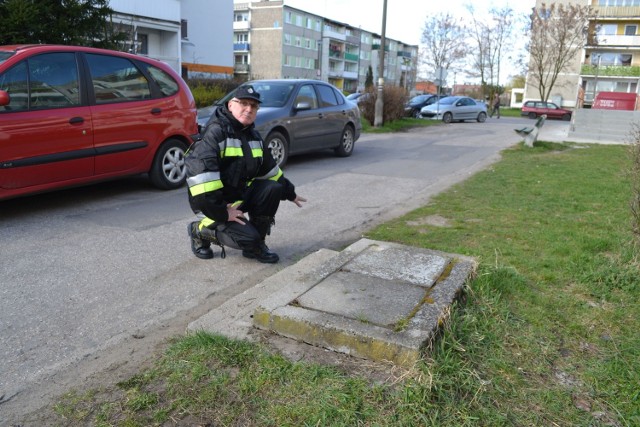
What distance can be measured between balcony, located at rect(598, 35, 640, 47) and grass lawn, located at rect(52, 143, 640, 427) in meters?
65.3

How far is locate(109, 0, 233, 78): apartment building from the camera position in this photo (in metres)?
31.3

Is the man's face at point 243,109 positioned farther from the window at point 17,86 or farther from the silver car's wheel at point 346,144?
the silver car's wheel at point 346,144

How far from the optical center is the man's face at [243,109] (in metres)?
4.27

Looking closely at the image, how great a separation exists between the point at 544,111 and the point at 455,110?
1926 centimetres

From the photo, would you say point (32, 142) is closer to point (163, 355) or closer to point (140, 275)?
point (140, 275)

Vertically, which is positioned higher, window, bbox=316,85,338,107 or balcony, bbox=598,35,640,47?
balcony, bbox=598,35,640,47

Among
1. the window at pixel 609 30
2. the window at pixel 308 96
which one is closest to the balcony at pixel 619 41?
the window at pixel 609 30

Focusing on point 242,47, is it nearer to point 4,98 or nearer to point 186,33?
point 186,33

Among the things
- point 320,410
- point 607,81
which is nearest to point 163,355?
point 320,410

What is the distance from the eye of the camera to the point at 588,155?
13172mm

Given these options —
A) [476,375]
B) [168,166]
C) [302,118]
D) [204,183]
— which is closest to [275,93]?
[302,118]

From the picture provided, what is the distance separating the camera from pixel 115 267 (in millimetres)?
4613

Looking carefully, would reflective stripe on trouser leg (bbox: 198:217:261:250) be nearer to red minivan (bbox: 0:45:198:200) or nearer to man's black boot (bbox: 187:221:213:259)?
man's black boot (bbox: 187:221:213:259)

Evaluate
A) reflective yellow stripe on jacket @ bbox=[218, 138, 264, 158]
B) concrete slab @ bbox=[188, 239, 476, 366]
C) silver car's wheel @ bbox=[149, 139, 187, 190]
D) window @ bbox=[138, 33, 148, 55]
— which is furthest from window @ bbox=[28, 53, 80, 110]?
window @ bbox=[138, 33, 148, 55]
